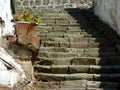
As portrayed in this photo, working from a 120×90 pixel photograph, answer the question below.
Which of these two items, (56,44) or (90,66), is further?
(56,44)

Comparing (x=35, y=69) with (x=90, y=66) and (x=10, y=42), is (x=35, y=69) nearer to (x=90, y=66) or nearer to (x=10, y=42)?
(x=90, y=66)

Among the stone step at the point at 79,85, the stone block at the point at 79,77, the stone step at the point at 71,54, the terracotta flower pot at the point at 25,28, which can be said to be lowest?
the stone step at the point at 79,85

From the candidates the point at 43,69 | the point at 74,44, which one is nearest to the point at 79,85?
the point at 43,69

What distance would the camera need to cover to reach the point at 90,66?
24.6ft

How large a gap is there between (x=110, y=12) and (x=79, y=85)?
12.7ft

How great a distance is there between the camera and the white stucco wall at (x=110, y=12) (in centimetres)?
960

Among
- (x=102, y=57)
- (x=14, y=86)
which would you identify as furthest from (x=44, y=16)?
(x=14, y=86)

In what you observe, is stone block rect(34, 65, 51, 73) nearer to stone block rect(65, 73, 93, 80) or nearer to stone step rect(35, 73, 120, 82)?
stone step rect(35, 73, 120, 82)

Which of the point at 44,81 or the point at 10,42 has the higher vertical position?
the point at 10,42

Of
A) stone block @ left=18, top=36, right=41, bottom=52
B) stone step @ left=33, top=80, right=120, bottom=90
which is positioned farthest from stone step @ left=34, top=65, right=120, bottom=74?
stone block @ left=18, top=36, right=41, bottom=52

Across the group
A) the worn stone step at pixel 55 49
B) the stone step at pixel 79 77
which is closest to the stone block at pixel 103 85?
the stone step at pixel 79 77

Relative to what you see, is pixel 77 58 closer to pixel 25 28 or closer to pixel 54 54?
pixel 54 54

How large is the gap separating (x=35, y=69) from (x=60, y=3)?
8.38 m

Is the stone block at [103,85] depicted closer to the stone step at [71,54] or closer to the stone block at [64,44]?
the stone step at [71,54]
